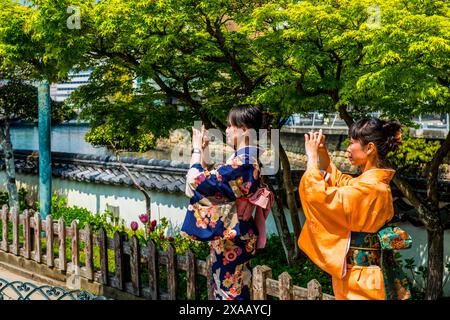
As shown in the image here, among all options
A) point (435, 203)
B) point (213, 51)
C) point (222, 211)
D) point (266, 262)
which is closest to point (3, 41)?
point (213, 51)

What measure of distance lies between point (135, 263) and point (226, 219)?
117 inches

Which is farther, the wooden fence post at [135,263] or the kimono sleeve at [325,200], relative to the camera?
the wooden fence post at [135,263]

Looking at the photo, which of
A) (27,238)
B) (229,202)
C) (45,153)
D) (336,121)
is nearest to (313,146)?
(229,202)

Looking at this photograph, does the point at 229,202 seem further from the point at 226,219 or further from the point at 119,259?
the point at 119,259

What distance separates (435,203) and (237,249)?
3744 millimetres

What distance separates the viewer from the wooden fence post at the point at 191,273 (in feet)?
21.3

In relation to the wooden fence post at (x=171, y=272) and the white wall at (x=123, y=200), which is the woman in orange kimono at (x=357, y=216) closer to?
the wooden fence post at (x=171, y=272)

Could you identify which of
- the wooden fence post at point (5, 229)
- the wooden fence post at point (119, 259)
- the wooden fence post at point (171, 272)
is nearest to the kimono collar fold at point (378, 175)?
the wooden fence post at point (171, 272)

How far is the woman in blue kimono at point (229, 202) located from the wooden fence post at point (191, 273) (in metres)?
1.56

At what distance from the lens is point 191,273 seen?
21.6ft

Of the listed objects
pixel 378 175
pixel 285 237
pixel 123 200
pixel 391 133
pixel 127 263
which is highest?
pixel 391 133

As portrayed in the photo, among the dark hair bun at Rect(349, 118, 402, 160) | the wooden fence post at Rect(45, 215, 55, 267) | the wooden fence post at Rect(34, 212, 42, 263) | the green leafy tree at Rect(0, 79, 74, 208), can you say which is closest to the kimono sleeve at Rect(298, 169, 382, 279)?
the dark hair bun at Rect(349, 118, 402, 160)

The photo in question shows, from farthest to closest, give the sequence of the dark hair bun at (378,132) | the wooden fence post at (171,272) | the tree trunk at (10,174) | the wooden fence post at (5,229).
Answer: the tree trunk at (10,174), the wooden fence post at (5,229), the wooden fence post at (171,272), the dark hair bun at (378,132)

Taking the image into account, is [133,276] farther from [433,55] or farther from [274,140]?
[433,55]
